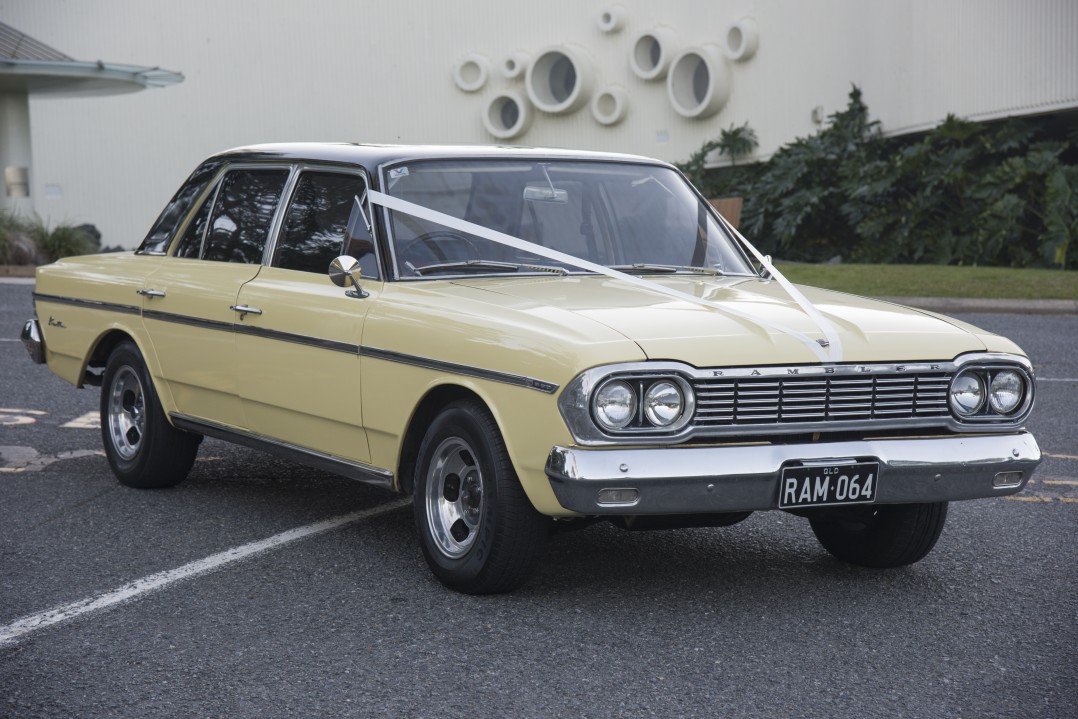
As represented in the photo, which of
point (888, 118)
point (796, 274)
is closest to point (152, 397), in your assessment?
point (796, 274)

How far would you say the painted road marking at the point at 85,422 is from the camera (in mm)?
8594

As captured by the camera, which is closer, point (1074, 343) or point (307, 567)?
point (307, 567)

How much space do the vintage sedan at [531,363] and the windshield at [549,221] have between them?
0.03 ft

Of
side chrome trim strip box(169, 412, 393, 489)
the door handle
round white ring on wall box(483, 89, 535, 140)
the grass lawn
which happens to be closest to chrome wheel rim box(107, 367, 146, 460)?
side chrome trim strip box(169, 412, 393, 489)

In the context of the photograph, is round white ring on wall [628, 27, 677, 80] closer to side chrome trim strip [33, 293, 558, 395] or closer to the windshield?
side chrome trim strip [33, 293, 558, 395]

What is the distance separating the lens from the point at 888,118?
80.8 feet

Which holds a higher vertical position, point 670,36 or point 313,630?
point 670,36

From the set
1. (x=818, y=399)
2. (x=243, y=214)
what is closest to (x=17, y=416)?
(x=243, y=214)

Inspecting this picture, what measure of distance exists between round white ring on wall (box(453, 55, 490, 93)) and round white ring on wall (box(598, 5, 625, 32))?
3.22 metres

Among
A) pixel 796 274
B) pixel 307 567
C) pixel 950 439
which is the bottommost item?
pixel 796 274

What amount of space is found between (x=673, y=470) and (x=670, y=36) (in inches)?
999

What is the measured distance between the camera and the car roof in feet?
19.2

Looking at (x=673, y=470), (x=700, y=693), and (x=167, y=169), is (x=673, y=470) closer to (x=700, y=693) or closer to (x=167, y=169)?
(x=700, y=693)

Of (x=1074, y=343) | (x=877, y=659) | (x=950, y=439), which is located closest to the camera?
(x=877, y=659)
